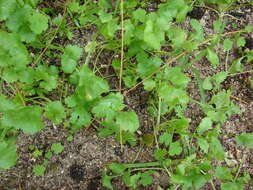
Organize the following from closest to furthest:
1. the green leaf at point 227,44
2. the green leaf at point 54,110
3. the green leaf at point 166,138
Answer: the green leaf at point 54,110
the green leaf at point 166,138
the green leaf at point 227,44

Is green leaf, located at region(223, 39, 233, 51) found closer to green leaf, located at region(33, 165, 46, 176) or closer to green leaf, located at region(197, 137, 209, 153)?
green leaf, located at region(197, 137, 209, 153)

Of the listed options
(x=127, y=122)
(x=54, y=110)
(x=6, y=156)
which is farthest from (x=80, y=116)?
(x=6, y=156)

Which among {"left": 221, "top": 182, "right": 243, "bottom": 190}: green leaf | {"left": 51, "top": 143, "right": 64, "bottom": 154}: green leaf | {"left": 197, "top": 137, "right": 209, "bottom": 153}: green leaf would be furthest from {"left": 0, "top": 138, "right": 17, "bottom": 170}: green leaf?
{"left": 221, "top": 182, "right": 243, "bottom": 190}: green leaf

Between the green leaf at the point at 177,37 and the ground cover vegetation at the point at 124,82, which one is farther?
the green leaf at the point at 177,37

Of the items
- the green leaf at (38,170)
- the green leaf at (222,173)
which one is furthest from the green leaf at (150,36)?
the green leaf at (38,170)

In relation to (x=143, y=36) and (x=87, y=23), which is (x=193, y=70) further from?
(x=87, y=23)

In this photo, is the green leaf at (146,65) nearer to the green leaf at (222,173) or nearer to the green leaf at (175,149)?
the green leaf at (175,149)

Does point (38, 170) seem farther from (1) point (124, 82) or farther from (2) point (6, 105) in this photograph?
(1) point (124, 82)
